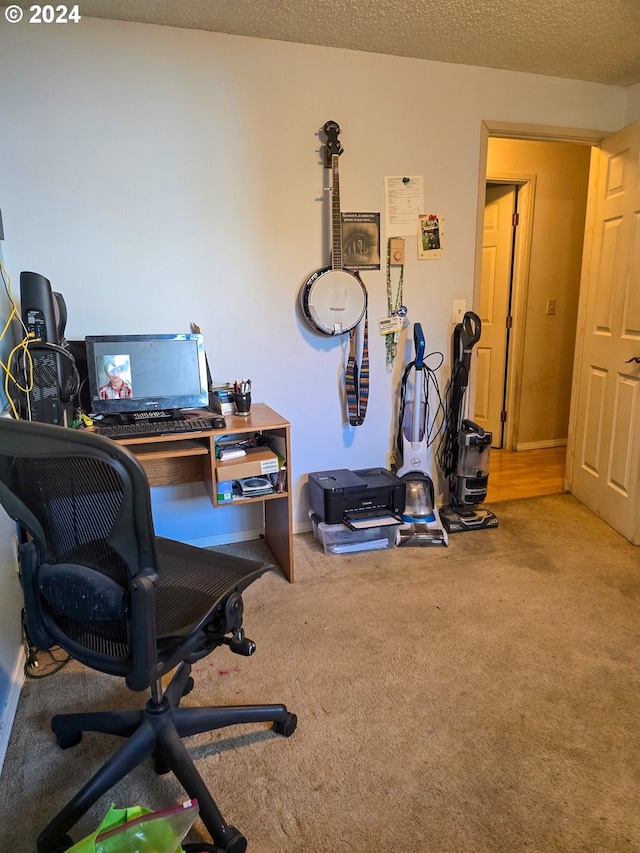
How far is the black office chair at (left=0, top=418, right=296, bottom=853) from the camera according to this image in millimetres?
1026

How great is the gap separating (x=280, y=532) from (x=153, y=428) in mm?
784

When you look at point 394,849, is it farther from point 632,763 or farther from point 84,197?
point 84,197

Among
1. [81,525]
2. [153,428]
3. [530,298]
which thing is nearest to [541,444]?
[530,298]

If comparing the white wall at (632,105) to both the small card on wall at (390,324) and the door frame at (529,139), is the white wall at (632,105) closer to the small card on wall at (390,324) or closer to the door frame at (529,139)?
the door frame at (529,139)

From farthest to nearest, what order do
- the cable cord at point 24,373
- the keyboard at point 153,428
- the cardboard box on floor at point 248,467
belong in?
the cardboard box on floor at point 248,467
the keyboard at point 153,428
the cable cord at point 24,373

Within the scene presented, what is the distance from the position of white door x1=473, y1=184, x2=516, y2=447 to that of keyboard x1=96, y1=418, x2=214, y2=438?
2694mm

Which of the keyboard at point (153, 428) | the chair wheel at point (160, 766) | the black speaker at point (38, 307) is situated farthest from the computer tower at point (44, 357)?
the chair wheel at point (160, 766)

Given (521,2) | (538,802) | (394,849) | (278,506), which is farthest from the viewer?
(278,506)

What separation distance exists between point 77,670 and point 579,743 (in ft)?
5.32

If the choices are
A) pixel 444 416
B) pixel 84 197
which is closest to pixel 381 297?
pixel 444 416

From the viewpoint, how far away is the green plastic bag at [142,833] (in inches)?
42.2

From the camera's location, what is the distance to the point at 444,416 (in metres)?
3.11

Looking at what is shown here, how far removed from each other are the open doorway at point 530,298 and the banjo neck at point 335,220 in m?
1.81

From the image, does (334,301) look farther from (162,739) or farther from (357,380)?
(162,739)
